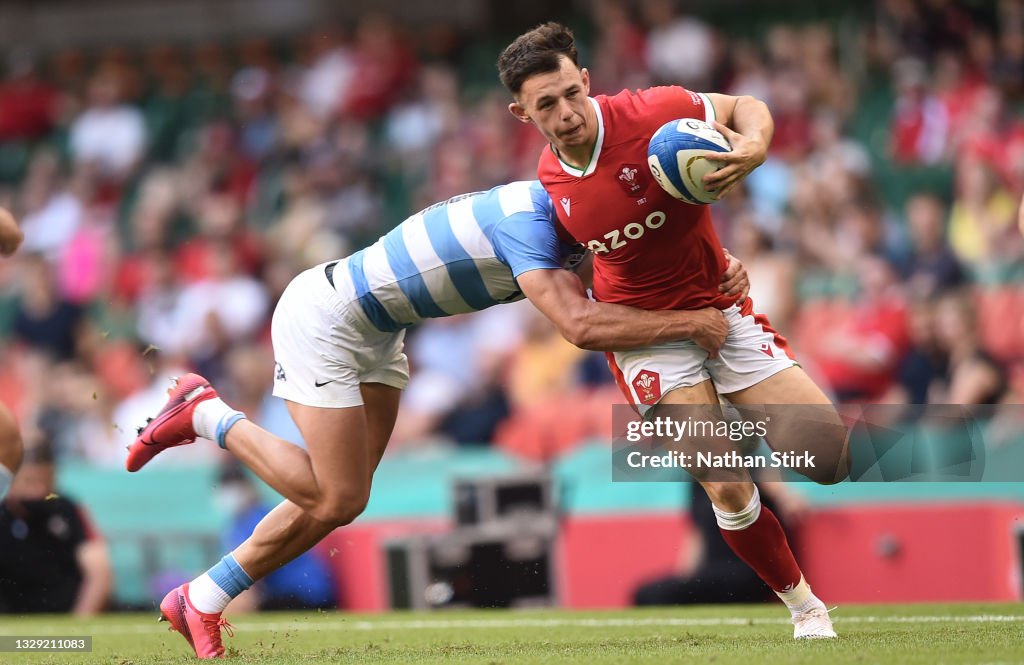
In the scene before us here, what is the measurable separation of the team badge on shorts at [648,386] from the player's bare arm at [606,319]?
19cm

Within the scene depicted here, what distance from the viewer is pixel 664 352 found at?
6141 millimetres

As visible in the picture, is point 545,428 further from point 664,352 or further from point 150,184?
point 150,184

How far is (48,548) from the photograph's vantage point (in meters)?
9.76

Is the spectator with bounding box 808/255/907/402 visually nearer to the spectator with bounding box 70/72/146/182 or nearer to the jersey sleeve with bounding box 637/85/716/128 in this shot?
the jersey sleeve with bounding box 637/85/716/128

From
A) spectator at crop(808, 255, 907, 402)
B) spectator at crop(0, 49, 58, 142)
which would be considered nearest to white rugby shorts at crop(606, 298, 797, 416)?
spectator at crop(808, 255, 907, 402)

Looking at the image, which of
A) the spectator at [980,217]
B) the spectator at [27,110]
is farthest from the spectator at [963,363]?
the spectator at [27,110]

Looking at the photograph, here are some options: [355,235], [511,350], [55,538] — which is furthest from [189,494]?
[355,235]

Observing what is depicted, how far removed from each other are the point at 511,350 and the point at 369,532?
2.15m

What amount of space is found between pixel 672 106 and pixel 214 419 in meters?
2.46

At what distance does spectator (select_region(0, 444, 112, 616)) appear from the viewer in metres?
9.59

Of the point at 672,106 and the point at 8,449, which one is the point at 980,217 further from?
the point at 8,449

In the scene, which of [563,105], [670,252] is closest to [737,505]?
[670,252]

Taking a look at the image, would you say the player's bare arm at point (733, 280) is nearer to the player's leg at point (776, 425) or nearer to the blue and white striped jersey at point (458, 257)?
the player's leg at point (776, 425)

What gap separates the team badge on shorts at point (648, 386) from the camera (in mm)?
6117
